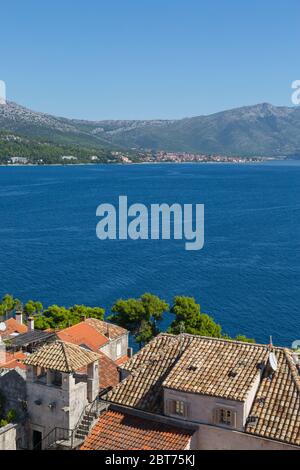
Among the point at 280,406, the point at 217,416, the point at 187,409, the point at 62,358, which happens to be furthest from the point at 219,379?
the point at 62,358

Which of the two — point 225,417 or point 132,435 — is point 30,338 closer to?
point 132,435

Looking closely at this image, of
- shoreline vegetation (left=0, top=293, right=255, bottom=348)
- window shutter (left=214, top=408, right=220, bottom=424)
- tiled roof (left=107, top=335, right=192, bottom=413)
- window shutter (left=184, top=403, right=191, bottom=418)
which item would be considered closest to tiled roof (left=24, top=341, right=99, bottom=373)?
tiled roof (left=107, top=335, right=192, bottom=413)

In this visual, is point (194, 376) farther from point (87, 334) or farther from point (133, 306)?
point (133, 306)

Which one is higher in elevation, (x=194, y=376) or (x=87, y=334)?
(x=194, y=376)

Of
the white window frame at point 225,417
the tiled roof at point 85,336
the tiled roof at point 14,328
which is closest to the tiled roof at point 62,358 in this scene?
the white window frame at point 225,417

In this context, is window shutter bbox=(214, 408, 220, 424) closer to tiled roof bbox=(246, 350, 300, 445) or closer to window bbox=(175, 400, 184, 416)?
tiled roof bbox=(246, 350, 300, 445)
